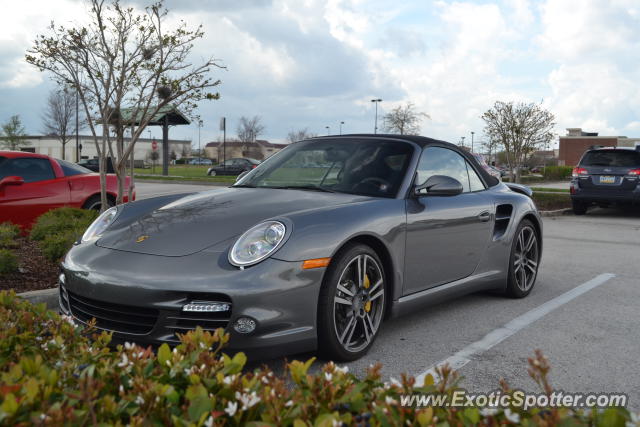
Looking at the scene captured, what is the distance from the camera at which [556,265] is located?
748 centimetres

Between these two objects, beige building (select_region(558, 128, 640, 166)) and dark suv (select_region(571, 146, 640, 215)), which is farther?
beige building (select_region(558, 128, 640, 166))

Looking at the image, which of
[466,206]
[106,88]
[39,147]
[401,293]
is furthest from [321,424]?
[39,147]

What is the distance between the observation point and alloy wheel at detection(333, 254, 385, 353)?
358 centimetres

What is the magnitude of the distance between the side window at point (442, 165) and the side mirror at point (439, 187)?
158 mm

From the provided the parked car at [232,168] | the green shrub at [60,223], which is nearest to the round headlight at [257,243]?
the green shrub at [60,223]

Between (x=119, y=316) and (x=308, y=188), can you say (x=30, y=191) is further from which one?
(x=119, y=316)

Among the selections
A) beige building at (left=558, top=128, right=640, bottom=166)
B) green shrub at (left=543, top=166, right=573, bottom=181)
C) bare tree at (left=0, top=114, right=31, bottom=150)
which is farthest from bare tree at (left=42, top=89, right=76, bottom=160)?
beige building at (left=558, top=128, right=640, bottom=166)

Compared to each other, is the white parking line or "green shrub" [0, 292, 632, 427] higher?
"green shrub" [0, 292, 632, 427]

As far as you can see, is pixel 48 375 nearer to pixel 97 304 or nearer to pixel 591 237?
pixel 97 304

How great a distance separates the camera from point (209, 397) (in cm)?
172

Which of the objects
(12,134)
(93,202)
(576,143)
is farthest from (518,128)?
(576,143)

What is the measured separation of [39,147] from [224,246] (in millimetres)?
97711

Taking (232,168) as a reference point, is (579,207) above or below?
above

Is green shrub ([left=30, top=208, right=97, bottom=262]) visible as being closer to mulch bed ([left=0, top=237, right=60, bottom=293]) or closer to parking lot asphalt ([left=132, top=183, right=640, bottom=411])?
mulch bed ([left=0, top=237, right=60, bottom=293])
